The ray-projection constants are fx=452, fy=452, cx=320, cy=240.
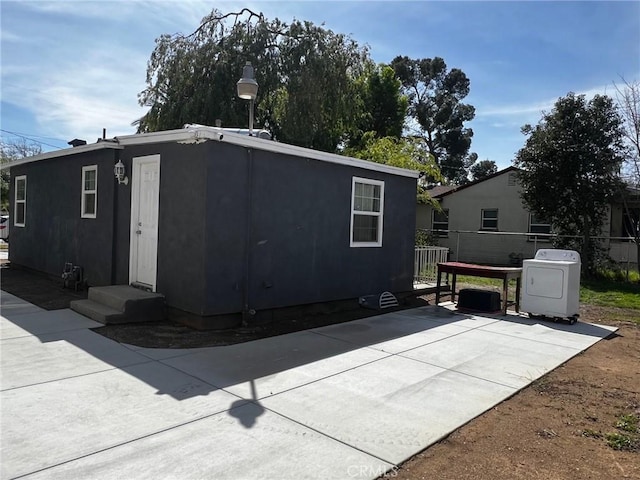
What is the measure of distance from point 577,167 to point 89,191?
44.7 feet

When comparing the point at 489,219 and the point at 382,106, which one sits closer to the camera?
the point at 489,219

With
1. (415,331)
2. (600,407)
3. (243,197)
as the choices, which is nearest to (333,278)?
(415,331)

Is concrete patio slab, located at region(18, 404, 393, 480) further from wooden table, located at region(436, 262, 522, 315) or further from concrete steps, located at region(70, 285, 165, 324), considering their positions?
wooden table, located at region(436, 262, 522, 315)

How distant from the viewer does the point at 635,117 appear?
42.5ft

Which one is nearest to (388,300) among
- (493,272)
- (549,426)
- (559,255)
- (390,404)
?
(493,272)

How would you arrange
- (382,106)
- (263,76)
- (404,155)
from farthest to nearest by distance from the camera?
(382,106)
(263,76)
(404,155)

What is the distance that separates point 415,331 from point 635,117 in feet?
36.1

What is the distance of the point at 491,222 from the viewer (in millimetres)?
20219

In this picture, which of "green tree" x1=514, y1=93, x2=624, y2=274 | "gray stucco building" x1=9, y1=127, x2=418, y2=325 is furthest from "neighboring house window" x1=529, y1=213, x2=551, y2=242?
"gray stucco building" x1=9, y1=127, x2=418, y2=325

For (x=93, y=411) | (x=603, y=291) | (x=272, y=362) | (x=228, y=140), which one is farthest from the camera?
(x=603, y=291)

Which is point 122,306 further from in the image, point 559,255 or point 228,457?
point 559,255

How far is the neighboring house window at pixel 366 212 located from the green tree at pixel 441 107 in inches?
1242

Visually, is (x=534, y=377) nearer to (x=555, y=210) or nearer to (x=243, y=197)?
(x=243, y=197)

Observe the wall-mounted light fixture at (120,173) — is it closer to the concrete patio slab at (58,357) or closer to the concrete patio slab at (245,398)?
the concrete patio slab at (245,398)
